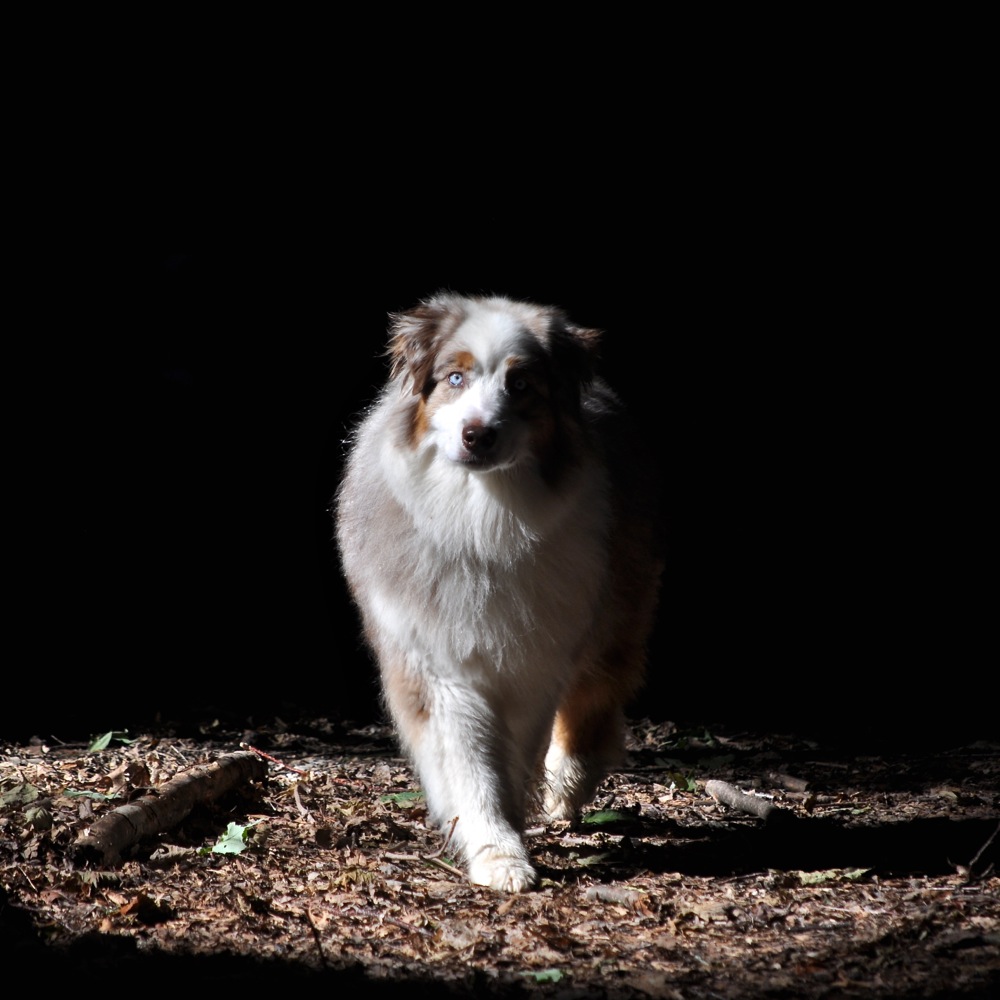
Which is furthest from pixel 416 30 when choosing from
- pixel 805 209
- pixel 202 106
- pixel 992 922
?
pixel 992 922

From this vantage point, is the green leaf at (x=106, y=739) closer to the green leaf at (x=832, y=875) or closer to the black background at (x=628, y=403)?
the black background at (x=628, y=403)

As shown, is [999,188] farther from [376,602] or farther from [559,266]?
[376,602]

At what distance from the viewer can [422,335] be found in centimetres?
430

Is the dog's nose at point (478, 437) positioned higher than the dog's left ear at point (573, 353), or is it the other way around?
the dog's left ear at point (573, 353)

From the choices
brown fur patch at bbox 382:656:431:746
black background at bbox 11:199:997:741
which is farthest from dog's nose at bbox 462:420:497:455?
black background at bbox 11:199:997:741

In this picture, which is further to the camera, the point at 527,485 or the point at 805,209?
the point at 805,209

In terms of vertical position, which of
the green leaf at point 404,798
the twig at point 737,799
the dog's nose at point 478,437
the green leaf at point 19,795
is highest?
the dog's nose at point 478,437

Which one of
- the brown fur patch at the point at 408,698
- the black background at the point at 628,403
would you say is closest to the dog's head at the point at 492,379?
the brown fur patch at the point at 408,698

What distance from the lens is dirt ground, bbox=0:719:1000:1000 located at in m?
3.15

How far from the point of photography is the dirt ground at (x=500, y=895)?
3154 mm

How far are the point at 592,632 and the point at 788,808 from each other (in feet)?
4.11

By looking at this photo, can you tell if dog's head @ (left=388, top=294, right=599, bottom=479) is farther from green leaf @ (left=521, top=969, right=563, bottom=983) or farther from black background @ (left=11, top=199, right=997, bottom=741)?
black background @ (left=11, top=199, right=997, bottom=741)

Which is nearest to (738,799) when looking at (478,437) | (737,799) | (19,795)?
(737,799)

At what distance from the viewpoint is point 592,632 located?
4.63 meters
